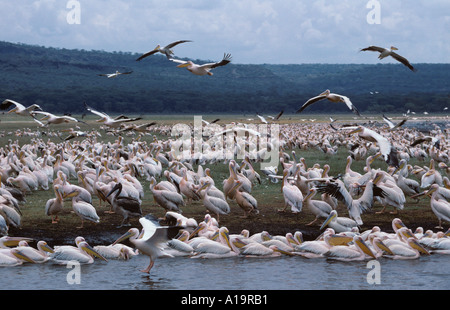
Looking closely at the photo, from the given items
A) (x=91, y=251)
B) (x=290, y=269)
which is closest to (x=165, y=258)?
(x=91, y=251)

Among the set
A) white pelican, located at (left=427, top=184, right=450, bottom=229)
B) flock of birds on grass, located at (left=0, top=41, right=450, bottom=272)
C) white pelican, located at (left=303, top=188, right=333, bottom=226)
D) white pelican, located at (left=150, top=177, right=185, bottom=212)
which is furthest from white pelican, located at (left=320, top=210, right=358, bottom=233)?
white pelican, located at (left=150, top=177, right=185, bottom=212)

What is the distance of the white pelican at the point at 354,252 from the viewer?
29.5ft

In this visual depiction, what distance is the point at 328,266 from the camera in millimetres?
8859

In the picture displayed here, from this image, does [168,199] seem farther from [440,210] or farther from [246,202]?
[440,210]

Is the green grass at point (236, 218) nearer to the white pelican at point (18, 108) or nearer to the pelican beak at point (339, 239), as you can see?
the pelican beak at point (339, 239)

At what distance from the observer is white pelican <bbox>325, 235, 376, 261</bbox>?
898cm

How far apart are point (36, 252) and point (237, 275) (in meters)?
2.51

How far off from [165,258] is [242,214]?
291 centimetres

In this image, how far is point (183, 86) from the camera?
125 metres

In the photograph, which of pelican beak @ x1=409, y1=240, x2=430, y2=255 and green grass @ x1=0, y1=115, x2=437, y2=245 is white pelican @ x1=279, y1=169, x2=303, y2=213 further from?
pelican beak @ x1=409, y1=240, x2=430, y2=255

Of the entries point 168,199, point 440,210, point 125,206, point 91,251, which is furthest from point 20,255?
point 440,210

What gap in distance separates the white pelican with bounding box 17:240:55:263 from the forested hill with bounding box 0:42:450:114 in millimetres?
48691

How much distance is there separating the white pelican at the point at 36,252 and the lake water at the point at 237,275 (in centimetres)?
8
